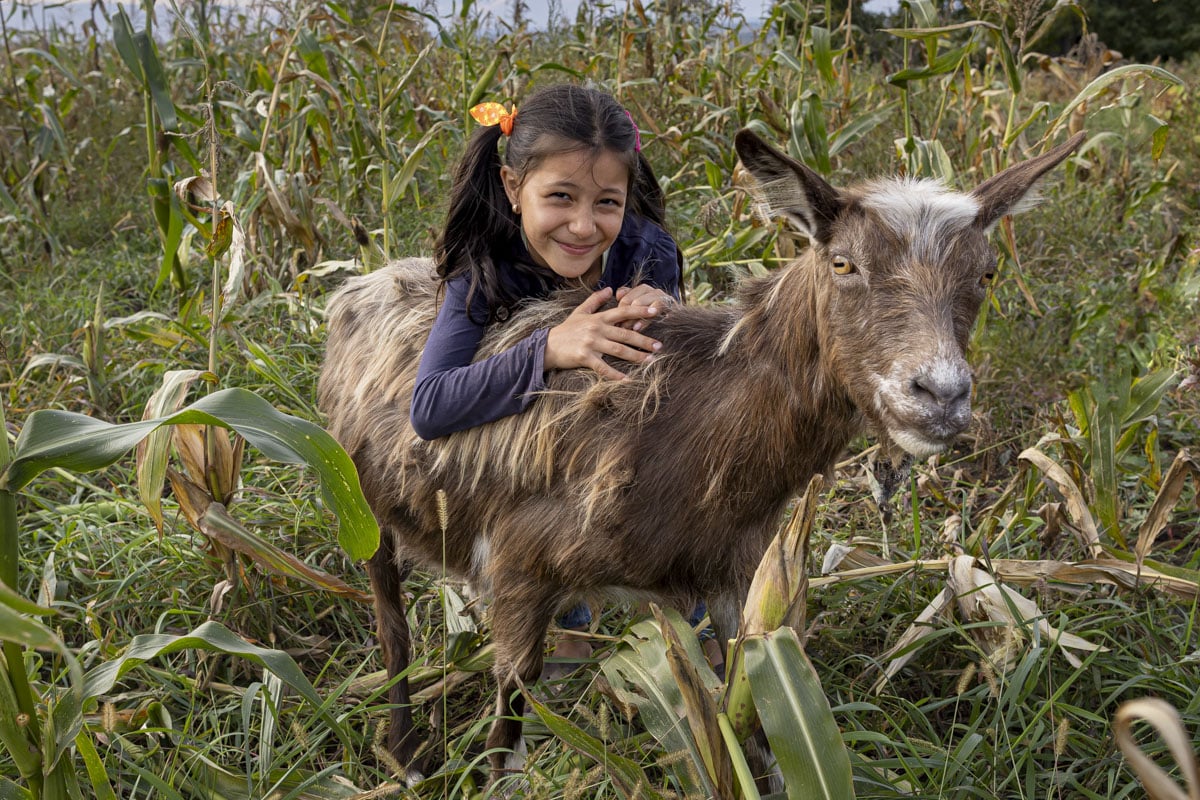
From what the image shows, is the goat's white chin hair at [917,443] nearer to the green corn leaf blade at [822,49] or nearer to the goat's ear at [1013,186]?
the goat's ear at [1013,186]

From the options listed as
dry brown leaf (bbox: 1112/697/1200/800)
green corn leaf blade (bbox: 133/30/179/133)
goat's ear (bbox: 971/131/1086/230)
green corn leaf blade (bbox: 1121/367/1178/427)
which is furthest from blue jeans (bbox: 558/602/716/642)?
dry brown leaf (bbox: 1112/697/1200/800)

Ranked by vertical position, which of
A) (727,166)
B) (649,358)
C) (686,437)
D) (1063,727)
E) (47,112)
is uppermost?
(47,112)

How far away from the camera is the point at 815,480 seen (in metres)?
2.02

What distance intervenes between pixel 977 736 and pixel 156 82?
3245mm

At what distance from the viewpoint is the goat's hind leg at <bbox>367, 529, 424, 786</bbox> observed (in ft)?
9.81

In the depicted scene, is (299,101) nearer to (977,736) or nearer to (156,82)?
(156,82)

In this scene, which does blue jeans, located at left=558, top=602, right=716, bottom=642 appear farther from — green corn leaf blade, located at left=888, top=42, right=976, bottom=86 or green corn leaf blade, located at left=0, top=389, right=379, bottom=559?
green corn leaf blade, located at left=888, top=42, right=976, bottom=86

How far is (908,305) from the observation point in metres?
2.08

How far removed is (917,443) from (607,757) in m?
0.92

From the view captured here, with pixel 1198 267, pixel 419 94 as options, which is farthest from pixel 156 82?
pixel 1198 267

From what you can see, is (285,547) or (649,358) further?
(285,547)

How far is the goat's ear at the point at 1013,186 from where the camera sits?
2262mm

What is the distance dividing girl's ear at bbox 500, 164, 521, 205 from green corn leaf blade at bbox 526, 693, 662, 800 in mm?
1472

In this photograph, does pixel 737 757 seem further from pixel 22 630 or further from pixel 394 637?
pixel 394 637
